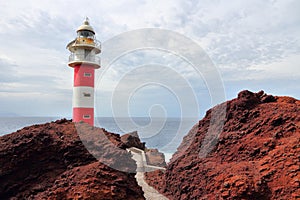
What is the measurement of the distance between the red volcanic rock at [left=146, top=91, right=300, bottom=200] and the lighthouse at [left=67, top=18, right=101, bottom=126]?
10.2 metres

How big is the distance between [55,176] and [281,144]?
Answer: 4.11 metres

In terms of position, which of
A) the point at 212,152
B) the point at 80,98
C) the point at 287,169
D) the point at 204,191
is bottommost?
the point at 204,191

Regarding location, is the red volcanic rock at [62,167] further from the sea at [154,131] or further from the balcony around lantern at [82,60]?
the balcony around lantern at [82,60]

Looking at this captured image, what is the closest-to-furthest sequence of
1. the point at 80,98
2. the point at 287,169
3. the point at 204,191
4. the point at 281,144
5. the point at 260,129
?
the point at 287,169
the point at 281,144
the point at 204,191
the point at 260,129
the point at 80,98

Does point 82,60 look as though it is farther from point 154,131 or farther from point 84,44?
point 154,131

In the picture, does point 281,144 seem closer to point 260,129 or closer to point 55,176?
point 260,129

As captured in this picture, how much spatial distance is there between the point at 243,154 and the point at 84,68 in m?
13.4

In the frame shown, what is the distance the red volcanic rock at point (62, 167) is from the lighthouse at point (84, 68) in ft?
35.0

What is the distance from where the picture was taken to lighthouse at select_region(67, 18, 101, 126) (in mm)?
15438

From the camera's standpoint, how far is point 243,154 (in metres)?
4.57

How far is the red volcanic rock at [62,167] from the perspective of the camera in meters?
4.00

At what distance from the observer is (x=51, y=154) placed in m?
4.52

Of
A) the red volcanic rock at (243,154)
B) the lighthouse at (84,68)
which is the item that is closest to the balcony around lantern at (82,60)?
the lighthouse at (84,68)

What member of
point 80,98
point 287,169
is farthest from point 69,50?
point 287,169
